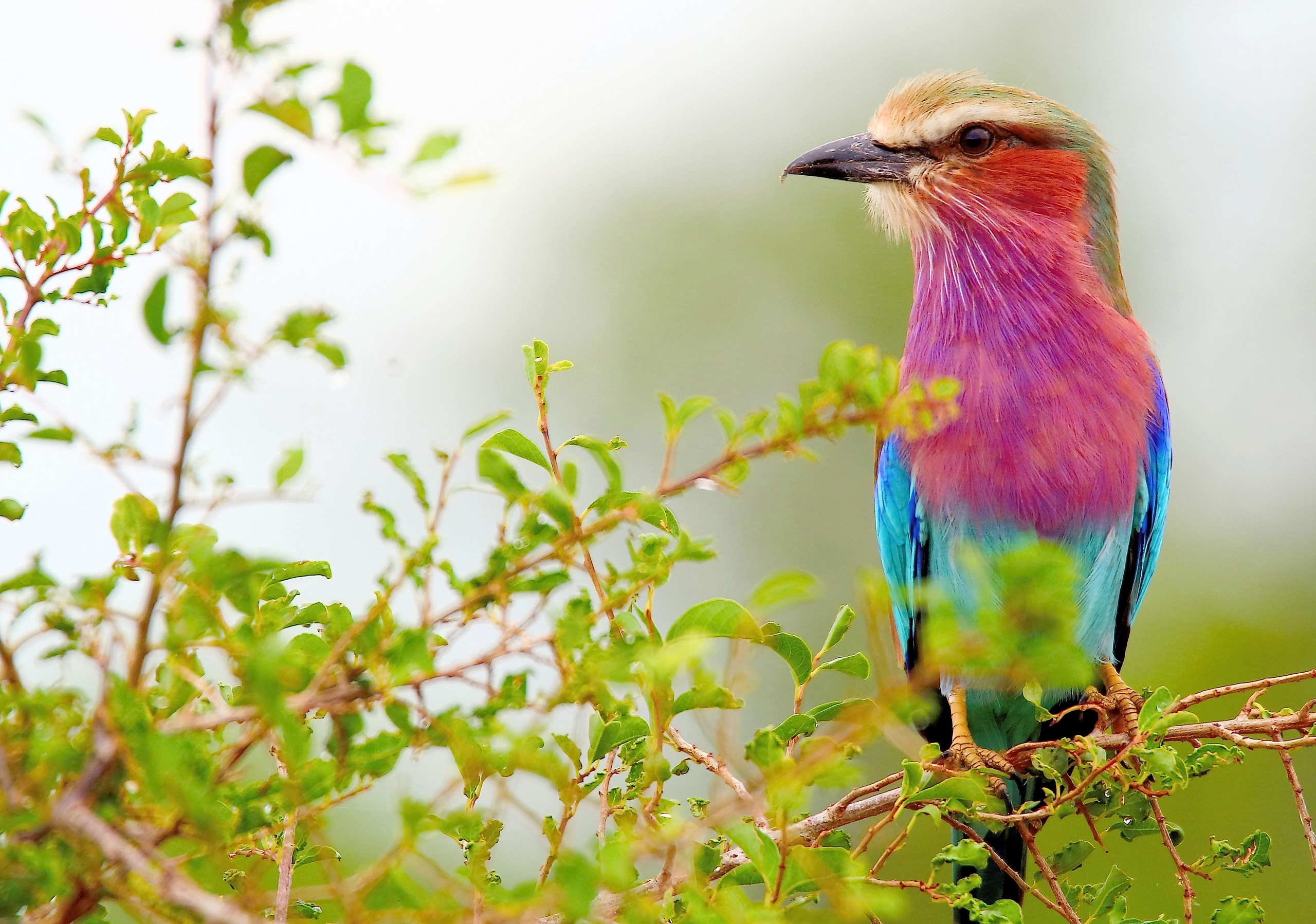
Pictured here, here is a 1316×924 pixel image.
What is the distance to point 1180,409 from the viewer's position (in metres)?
10.4

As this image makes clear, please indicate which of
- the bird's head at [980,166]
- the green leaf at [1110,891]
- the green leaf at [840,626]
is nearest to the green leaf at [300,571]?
the green leaf at [840,626]

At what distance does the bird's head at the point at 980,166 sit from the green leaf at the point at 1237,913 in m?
2.42

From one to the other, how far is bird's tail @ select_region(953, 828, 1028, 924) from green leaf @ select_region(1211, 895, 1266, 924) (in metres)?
1.61

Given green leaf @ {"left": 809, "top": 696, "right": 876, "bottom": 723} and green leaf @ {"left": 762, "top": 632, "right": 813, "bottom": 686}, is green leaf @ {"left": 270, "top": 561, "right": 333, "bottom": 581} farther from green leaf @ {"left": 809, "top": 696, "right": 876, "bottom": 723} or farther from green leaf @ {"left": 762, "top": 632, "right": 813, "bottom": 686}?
green leaf @ {"left": 809, "top": 696, "right": 876, "bottom": 723}

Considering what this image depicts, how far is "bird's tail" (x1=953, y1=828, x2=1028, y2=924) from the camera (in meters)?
3.61

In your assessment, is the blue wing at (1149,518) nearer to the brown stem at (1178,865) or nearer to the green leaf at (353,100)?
the brown stem at (1178,865)

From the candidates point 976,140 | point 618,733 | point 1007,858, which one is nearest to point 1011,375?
point 976,140

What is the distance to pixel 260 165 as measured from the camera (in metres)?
1.12

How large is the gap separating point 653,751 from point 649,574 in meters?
0.21

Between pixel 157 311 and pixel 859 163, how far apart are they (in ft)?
11.6

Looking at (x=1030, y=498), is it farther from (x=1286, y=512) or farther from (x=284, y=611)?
(x=1286, y=512)

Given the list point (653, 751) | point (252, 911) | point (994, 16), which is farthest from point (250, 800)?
point (994, 16)

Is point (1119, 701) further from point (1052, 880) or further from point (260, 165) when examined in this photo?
point (260, 165)

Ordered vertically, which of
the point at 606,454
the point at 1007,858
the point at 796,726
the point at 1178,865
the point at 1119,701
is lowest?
the point at 1007,858
